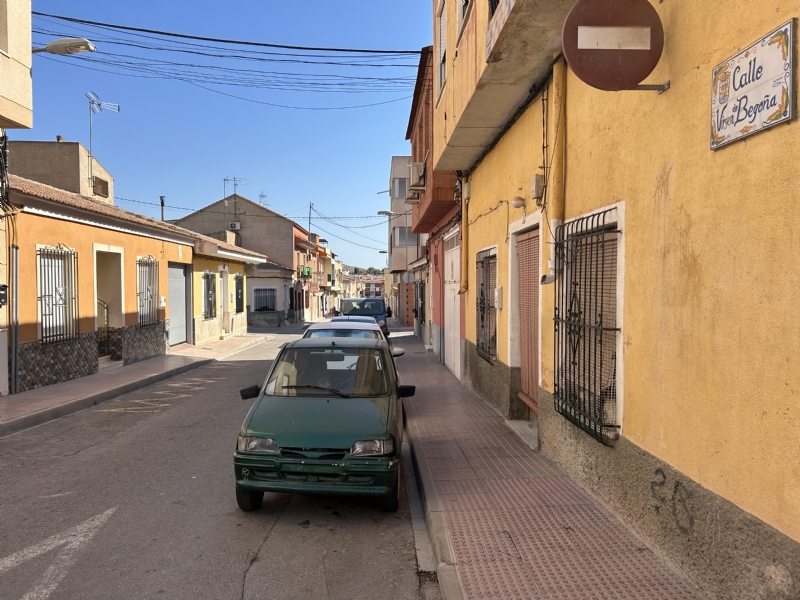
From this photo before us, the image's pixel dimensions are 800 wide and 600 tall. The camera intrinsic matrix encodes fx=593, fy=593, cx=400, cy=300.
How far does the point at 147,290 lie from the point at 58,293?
5.24 metres

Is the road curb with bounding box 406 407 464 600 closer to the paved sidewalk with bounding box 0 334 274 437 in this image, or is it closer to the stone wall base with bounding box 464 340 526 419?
the stone wall base with bounding box 464 340 526 419

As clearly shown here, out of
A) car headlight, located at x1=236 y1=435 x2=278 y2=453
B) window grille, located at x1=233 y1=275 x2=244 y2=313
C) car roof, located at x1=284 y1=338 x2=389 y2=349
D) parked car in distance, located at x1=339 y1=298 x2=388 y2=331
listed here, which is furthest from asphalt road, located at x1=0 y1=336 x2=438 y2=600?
window grille, located at x1=233 y1=275 x2=244 y2=313

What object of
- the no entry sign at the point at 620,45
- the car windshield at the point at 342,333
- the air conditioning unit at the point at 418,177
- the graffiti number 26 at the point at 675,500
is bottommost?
the graffiti number 26 at the point at 675,500

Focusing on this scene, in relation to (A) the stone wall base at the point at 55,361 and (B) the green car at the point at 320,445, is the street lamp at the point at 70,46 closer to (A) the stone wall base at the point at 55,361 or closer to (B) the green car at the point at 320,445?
(A) the stone wall base at the point at 55,361

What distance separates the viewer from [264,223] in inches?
1754

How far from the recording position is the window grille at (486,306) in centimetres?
979

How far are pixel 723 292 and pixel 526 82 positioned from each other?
170 inches

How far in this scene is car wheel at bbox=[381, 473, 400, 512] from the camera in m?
5.10

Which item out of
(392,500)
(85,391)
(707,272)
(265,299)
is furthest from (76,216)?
(265,299)

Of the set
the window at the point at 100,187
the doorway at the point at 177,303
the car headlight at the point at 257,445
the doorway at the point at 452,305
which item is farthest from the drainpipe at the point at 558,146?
the window at the point at 100,187

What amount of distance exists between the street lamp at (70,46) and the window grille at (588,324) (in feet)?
28.8

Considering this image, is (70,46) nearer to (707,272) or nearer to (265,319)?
(707,272)

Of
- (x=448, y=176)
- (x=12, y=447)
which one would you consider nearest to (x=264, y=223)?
(x=448, y=176)

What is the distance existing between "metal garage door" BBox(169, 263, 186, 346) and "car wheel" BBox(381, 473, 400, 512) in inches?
642
